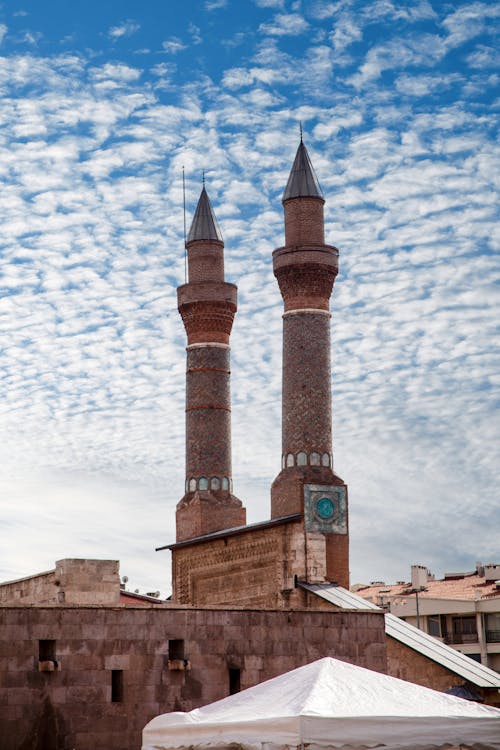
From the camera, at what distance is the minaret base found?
114 ft

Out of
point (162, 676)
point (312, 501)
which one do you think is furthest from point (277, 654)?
point (312, 501)

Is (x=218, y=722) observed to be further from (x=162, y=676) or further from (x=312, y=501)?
(x=312, y=501)

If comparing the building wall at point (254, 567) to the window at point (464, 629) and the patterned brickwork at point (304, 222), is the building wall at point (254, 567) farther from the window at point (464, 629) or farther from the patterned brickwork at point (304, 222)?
the window at point (464, 629)

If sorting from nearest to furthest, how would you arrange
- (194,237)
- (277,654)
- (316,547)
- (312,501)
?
(277,654) < (316,547) < (312,501) < (194,237)

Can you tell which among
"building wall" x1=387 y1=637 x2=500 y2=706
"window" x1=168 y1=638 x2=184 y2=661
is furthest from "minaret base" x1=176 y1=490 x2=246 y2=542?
"window" x1=168 y1=638 x2=184 y2=661

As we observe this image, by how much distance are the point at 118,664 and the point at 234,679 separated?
6.21ft

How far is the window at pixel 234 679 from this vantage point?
60.2ft

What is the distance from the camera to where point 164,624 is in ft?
59.1

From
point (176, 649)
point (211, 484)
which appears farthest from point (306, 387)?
point (176, 649)

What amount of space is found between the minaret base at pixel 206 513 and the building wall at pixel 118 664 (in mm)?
15741

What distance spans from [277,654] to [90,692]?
3.03 metres

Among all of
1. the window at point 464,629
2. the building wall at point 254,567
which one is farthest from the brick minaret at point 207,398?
the window at point 464,629

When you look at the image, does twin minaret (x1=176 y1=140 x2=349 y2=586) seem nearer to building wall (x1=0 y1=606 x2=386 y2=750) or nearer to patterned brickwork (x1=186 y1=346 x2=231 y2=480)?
patterned brickwork (x1=186 y1=346 x2=231 y2=480)

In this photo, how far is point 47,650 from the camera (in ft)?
57.0
